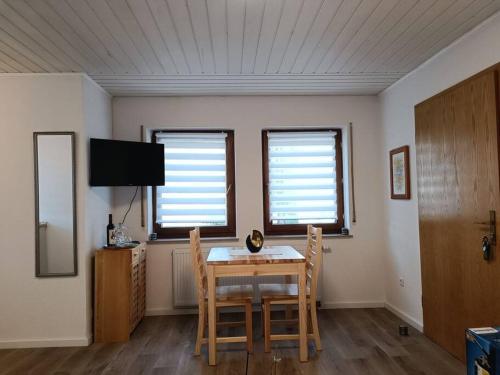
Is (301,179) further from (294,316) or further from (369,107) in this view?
(294,316)

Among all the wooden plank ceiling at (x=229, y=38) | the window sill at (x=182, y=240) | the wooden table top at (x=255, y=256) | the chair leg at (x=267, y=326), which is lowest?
the chair leg at (x=267, y=326)

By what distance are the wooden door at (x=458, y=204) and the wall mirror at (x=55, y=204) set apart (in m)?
3.12

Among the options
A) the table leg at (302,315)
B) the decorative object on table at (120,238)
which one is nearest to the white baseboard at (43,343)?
the decorative object on table at (120,238)

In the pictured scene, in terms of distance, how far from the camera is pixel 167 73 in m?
3.30

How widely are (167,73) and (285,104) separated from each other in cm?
143

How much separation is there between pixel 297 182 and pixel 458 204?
184cm

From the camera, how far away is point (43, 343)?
3168 millimetres

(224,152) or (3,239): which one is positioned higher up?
Answer: (224,152)

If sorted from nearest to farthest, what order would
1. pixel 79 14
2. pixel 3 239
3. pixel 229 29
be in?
1. pixel 79 14
2. pixel 229 29
3. pixel 3 239

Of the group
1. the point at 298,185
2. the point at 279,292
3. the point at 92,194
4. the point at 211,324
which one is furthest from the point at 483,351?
the point at 92,194

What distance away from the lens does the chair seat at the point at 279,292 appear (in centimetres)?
294

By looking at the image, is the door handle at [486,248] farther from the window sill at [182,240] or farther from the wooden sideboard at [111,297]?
the wooden sideboard at [111,297]

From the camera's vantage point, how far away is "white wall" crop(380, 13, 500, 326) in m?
2.50

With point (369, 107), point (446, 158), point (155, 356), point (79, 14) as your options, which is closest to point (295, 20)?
point (79, 14)
